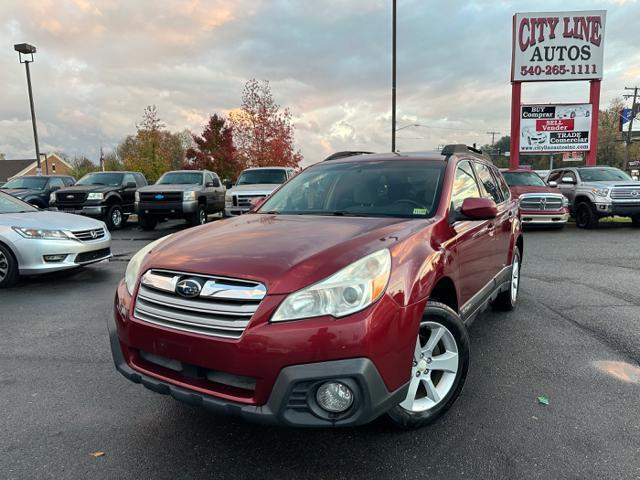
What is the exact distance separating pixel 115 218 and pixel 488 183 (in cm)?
1287

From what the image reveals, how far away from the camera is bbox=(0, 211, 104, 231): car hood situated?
659cm

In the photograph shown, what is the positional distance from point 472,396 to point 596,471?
0.91m

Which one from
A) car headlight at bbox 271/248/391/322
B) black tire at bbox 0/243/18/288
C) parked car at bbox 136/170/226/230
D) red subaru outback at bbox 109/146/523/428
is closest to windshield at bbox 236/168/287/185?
parked car at bbox 136/170/226/230

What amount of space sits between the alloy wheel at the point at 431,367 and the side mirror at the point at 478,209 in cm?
88

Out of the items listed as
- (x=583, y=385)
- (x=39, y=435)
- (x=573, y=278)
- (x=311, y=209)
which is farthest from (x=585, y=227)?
(x=39, y=435)

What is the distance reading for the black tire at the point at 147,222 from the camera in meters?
13.7

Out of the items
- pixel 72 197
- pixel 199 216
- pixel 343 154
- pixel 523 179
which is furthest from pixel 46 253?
pixel 523 179

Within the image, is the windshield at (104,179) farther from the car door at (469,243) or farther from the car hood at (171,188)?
the car door at (469,243)

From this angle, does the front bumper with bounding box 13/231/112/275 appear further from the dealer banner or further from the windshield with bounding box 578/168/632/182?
the dealer banner

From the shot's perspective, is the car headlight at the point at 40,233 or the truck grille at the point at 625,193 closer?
the car headlight at the point at 40,233

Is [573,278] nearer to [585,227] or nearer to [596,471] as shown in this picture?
[596,471]

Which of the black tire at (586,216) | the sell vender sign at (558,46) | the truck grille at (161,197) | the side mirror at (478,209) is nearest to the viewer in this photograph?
the side mirror at (478,209)

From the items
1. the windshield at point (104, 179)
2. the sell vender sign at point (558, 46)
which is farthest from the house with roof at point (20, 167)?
the sell vender sign at point (558, 46)

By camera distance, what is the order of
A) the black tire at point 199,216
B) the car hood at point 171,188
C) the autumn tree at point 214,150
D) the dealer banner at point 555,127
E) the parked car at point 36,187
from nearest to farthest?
1. the car hood at point 171,188
2. the black tire at point 199,216
3. the parked car at point 36,187
4. the dealer banner at point 555,127
5. the autumn tree at point 214,150
